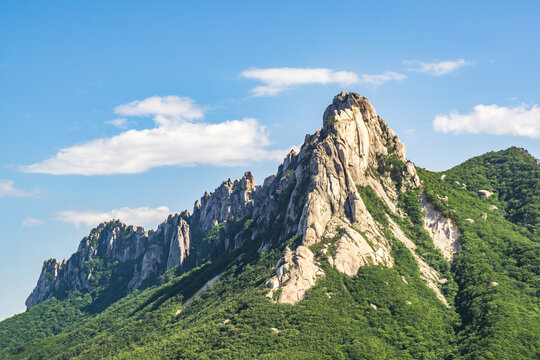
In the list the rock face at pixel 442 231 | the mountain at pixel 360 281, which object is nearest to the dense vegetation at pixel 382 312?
the mountain at pixel 360 281

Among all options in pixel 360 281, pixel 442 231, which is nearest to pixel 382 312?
pixel 360 281

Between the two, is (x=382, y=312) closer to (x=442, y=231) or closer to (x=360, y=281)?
(x=360, y=281)

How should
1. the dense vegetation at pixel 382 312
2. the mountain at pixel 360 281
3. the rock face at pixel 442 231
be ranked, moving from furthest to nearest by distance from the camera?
the rock face at pixel 442 231 → the mountain at pixel 360 281 → the dense vegetation at pixel 382 312

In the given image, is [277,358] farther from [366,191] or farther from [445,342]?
[366,191]

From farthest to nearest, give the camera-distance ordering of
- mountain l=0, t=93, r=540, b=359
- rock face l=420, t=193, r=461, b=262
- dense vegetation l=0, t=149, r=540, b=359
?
rock face l=420, t=193, r=461, b=262
mountain l=0, t=93, r=540, b=359
dense vegetation l=0, t=149, r=540, b=359

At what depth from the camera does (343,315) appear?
136125 mm

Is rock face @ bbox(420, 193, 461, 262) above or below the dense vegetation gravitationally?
above

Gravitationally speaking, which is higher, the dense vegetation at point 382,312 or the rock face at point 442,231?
the rock face at point 442,231

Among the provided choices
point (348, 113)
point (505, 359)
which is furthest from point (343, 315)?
point (348, 113)

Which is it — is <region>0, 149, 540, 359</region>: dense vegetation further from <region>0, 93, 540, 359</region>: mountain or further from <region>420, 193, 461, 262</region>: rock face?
<region>420, 193, 461, 262</region>: rock face

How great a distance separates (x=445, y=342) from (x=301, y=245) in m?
48.5

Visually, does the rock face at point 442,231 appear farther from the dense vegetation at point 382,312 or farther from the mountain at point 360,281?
the dense vegetation at point 382,312

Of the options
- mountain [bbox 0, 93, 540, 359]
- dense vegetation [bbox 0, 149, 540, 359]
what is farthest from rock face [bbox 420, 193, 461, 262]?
dense vegetation [bbox 0, 149, 540, 359]

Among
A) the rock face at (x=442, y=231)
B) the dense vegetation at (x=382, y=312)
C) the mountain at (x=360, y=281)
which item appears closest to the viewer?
the dense vegetation at (x=382, y=312)
